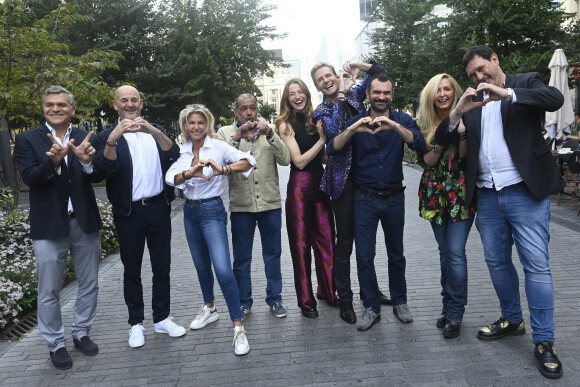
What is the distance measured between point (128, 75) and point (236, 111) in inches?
586

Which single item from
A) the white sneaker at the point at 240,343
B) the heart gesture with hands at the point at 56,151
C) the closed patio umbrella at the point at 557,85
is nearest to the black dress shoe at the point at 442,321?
the white sneaker at the point at 240,343

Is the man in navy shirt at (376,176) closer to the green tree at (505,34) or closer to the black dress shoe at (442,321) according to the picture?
the black dress shoe at (442,321)

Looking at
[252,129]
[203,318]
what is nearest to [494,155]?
[252,129]

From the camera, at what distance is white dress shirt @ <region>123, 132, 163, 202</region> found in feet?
13.5

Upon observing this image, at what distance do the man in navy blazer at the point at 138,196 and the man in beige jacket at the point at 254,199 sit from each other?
0.60 m

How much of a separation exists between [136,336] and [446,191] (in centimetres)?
277

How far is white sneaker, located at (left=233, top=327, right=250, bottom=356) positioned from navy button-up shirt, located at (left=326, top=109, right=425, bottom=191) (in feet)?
5.05

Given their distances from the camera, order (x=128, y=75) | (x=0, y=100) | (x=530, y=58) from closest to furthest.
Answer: (x=0, y=100)
(x=530, y=58)
(x=128, y=75)

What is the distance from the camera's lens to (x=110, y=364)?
3.88m

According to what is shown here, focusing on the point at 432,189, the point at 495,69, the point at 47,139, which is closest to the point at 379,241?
the point at 432,189

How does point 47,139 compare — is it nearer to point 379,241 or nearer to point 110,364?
point 110,364

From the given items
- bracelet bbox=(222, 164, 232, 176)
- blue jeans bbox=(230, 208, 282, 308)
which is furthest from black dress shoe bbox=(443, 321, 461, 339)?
bracelet bbox=(222, 164, 232, 176)

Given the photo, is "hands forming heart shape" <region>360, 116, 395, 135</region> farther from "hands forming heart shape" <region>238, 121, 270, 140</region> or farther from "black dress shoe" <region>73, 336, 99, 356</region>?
"black dress shoe" <region>73, 336, 99, 356</region>

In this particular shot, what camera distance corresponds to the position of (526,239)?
351cm
